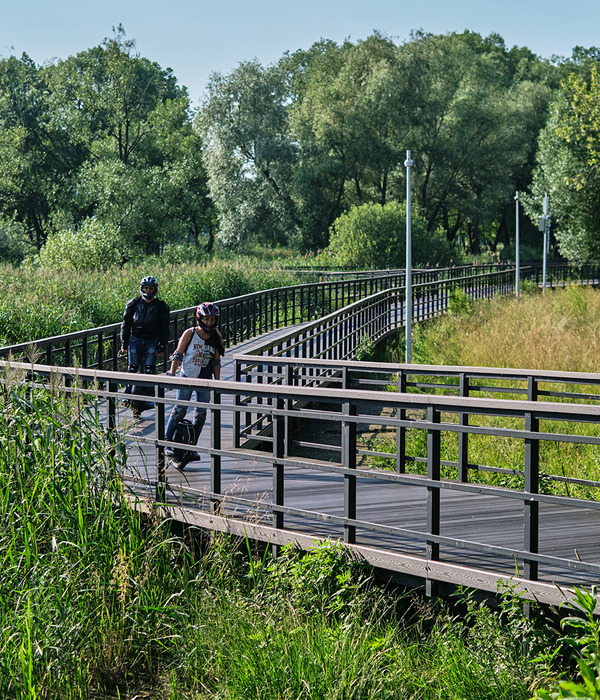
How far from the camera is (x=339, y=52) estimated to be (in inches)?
2422

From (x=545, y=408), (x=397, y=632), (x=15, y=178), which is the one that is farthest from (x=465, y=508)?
(x=15, y=178)

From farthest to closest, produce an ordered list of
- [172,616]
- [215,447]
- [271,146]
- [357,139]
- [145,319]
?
[357,139], [271,146], [145,319], [215,447], [172,616]

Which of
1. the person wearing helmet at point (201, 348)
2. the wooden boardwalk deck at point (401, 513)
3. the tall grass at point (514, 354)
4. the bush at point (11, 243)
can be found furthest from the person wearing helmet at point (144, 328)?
the bush at point (11, 243)

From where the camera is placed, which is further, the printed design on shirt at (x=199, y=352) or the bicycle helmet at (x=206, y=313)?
the printed design on shirt at (x=199, y=352)

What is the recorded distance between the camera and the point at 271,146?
168 ft

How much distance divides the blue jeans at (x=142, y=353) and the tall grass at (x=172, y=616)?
402 cm

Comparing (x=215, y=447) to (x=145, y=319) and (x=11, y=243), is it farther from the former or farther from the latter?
(x=11, y=243)

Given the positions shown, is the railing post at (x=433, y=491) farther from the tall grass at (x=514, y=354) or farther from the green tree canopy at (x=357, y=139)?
the green tree canopy at (x=357, y=139)

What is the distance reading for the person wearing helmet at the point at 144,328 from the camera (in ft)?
35.2

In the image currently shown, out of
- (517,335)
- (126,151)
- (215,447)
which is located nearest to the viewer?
(215,447)

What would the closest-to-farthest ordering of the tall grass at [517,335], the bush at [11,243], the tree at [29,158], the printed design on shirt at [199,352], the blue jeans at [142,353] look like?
1. the printed design on shirt at [199,352]
2. the blue jeans at [142,353]
3. the tall grass at [517,335]
4. the bush at [11,243]
5. the tree at [29,158]

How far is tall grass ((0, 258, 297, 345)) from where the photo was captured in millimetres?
15125

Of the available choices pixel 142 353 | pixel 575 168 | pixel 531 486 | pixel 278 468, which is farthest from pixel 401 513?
pixel 575 168

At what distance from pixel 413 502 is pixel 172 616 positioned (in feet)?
7.66
